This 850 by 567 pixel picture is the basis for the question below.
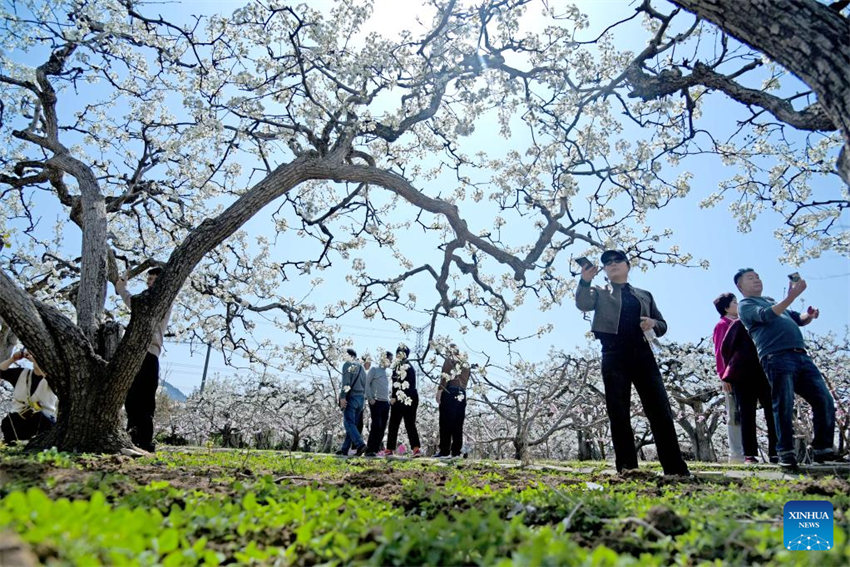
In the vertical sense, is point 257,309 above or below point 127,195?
below

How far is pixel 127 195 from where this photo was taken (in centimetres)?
919

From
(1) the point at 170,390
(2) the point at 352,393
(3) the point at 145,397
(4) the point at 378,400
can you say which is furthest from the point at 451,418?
(1) the point at 170,390

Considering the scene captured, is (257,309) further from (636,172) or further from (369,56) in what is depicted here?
(636,172)

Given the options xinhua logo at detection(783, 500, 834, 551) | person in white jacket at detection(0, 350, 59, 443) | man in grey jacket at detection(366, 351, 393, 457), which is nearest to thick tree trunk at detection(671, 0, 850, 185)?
xinhua logo at detection(783, 500, 834, 551)

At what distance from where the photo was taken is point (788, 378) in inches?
176

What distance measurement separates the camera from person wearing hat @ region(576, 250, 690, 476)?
13.5 feet

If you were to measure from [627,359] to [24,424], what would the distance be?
840 cm

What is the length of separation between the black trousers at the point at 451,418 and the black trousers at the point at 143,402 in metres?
4.18

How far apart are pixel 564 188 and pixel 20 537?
241 inches

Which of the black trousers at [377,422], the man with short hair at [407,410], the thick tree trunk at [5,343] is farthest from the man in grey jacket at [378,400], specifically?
the thick tree trunk at [5,343]

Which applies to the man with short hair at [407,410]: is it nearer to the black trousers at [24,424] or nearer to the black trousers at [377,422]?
the black trousers at [377,422]

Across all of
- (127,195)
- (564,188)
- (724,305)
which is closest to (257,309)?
(127,195)

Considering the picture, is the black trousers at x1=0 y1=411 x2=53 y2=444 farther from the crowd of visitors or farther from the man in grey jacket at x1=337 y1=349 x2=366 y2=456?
the man in grey jacket at x1=337 y1=349 x2=366 y2=456

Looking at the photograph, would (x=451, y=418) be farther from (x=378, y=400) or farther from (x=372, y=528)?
(x=372, y=528)
